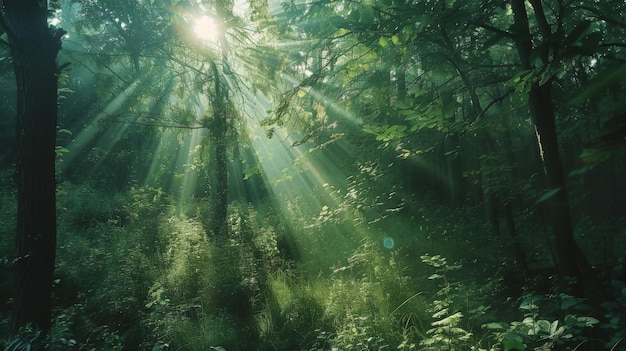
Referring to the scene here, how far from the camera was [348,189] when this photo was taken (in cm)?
751

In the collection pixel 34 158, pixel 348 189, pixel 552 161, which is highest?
pixel 34 158

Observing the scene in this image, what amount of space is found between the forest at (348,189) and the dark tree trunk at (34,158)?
0.02 metres

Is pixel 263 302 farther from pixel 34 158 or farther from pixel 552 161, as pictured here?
pixel 552 161

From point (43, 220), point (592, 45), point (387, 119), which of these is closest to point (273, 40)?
point (387, 119)

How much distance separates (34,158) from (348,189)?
5.26m

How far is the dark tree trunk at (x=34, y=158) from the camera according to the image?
3.53 metres

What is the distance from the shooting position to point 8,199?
8992 millimetres

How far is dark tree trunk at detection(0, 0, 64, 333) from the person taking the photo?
3529mm

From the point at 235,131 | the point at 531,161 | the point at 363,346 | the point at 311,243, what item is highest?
the point at 235,131

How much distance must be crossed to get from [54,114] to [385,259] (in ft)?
16.5

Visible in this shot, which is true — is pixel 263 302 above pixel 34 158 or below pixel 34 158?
below

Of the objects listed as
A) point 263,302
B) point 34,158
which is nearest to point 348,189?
point 263,302

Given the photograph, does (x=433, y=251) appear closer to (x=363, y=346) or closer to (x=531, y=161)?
(x=363, y=346)

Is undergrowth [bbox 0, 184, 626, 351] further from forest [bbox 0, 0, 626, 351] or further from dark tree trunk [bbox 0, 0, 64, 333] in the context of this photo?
dark tree trunk [bbox 0, 0, 64, 333]
